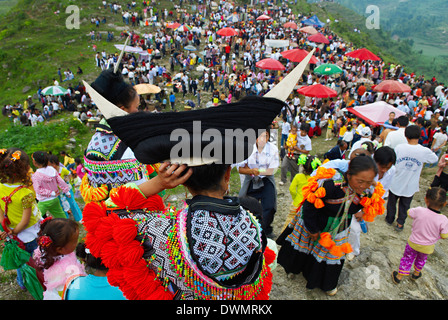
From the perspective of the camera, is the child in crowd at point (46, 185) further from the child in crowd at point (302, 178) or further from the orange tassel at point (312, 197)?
the orange tassel at point (312, 197)

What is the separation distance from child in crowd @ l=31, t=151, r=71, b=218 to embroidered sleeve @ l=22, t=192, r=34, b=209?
1.09 meters

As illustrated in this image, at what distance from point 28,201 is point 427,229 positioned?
16.7 feet

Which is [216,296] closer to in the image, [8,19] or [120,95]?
[120,95]

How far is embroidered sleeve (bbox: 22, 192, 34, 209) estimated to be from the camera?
11.1 ft

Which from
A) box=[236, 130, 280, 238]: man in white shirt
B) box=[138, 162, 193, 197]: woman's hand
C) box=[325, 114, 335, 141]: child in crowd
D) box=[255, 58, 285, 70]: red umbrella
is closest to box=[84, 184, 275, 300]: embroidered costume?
box=[138, 162, 193, 197]: woman's hand

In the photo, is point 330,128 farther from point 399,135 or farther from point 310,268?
point 310,268

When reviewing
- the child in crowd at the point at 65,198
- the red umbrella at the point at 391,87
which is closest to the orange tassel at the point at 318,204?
the child in crowd at the point at 65,198

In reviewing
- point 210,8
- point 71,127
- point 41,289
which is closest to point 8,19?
point 210,8

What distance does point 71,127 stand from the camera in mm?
13750

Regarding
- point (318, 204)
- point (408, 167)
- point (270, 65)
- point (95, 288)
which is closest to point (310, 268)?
point (318, 204)

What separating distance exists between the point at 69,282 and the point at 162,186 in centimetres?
144

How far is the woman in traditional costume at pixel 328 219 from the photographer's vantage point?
3.25 meters

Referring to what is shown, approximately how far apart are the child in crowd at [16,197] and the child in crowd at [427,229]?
499cm

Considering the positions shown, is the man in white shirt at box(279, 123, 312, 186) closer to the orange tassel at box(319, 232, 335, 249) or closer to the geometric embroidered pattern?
the orange tassel at box(319, 232, 335, 249)
